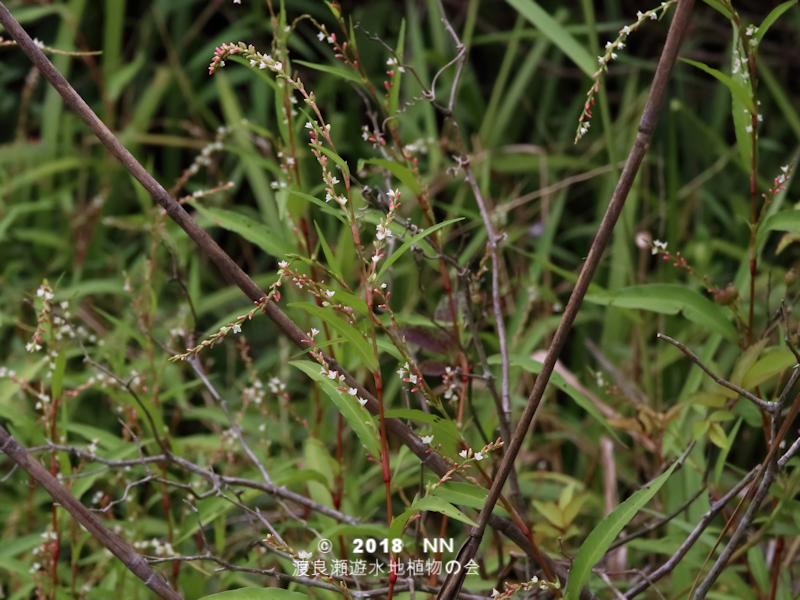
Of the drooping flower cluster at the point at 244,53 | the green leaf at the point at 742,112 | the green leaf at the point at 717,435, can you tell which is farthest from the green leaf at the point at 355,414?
the green leaf at the point at 742,112

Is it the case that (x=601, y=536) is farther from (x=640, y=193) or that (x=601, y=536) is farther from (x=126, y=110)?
(x=126, y=110)

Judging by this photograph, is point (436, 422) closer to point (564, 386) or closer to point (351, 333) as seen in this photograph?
point (351, 333)

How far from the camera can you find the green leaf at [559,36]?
3.44 feet

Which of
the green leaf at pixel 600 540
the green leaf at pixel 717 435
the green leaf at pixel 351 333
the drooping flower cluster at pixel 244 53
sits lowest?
the green leaf at pixel 600 540

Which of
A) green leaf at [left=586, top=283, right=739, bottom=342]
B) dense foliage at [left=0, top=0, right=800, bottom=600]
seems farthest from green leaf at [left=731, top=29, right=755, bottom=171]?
green leaf at [left=586, top=283, right=739, bottom=342]

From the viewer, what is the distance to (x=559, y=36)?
1089mm

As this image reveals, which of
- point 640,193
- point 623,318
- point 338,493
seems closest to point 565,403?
point 623,318

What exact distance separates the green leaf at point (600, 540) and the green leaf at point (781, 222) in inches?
10.6

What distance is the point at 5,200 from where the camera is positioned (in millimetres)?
1515

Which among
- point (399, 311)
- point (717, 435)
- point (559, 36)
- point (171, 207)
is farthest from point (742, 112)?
point (399, 311)

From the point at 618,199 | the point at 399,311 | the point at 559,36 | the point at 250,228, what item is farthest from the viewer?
the point at 399,311

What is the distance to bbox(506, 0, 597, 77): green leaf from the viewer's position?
105 centimetres

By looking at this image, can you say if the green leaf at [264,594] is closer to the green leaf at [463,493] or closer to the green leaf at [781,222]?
the green leaf at [463,493]

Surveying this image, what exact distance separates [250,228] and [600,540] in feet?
1.55
